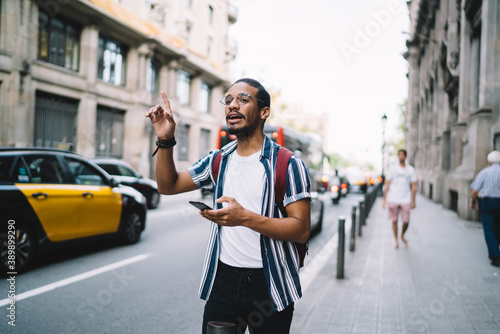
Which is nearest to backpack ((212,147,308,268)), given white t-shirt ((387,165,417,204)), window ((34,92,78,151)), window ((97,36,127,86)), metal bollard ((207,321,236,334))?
metal bollard ((207,321,236,334))

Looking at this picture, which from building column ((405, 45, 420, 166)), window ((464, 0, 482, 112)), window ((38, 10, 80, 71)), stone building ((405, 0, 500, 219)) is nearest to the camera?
stone building ((405, 0, 500, 219))

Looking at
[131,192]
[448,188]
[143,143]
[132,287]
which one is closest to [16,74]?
[143,143]

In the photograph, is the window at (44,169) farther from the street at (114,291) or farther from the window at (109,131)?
the window at (109,131)

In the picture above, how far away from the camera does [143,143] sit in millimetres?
24438

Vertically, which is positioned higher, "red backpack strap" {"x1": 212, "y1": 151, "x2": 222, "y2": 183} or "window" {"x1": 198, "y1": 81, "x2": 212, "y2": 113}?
"window" {"x1": 198, "y1": 81, "x2": 212, "y2": 113}

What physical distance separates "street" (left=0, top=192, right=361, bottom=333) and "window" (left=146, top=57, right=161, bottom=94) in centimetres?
1887

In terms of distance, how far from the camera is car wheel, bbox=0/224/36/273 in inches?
213

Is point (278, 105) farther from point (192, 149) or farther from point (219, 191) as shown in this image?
point (219, 191)

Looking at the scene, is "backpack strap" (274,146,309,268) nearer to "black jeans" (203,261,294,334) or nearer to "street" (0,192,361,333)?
"black jeans" (203,261,294,334)

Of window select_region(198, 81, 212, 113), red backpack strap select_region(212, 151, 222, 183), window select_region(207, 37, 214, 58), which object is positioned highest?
window select_region(207, 37, 214, 58)

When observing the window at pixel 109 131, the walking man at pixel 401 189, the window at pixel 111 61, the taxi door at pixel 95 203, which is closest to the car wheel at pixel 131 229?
the taxi door at pixel 95 203

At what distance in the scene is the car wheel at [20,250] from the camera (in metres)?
5.41

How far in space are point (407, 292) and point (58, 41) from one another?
1887cm

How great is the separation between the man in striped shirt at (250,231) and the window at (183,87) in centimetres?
2747
